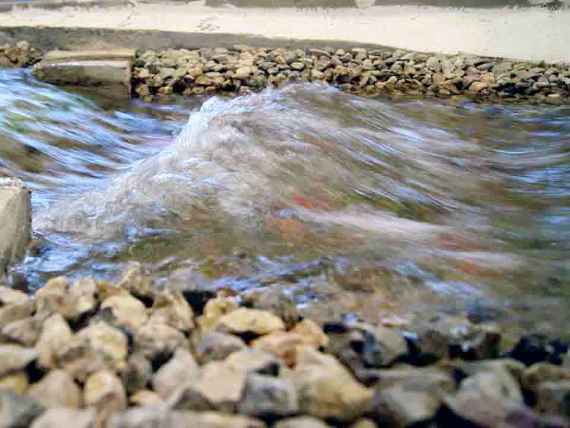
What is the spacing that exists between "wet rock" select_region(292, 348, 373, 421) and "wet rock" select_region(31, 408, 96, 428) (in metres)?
0.31

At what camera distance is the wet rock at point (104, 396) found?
0.97 meters

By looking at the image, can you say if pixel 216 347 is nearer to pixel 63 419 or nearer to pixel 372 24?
pixel 63 419

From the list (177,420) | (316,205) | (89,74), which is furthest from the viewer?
(89,74)

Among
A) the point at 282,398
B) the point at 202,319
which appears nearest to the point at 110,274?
the point at 202,319

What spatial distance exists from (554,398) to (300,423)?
0.44 metres

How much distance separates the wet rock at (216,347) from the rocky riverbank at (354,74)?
4923mm

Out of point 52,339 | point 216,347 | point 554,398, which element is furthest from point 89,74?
point 554,398

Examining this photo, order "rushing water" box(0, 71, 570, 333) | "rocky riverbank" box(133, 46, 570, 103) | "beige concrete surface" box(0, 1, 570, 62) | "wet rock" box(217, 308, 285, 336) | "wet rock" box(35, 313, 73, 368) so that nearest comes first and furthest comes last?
"wet rock" box(35, 313, 73, 368)
"wet rock" box(217, 308, 285, 336)
"rushing water" box(0, 71, 570, 333)
"rocky riverbank" box(133, 46, 570, 103)
"beige concrete surface" box(0, 1, 570, 62)

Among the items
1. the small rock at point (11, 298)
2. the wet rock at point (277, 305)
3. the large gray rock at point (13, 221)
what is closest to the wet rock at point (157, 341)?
the wet rock at point (277, 305)

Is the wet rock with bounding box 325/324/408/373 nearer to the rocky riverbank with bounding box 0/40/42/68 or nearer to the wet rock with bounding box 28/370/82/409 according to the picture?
the wet rock with bounding box 28/370/82/409

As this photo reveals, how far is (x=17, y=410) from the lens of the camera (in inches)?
35.0

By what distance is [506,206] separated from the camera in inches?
105

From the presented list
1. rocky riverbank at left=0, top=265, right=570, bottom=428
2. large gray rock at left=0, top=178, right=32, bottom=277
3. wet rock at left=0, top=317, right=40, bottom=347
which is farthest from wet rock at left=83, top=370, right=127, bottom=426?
large gray rock at left=0, top=178, right=32, bottom=277

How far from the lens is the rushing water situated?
1.62 metres
